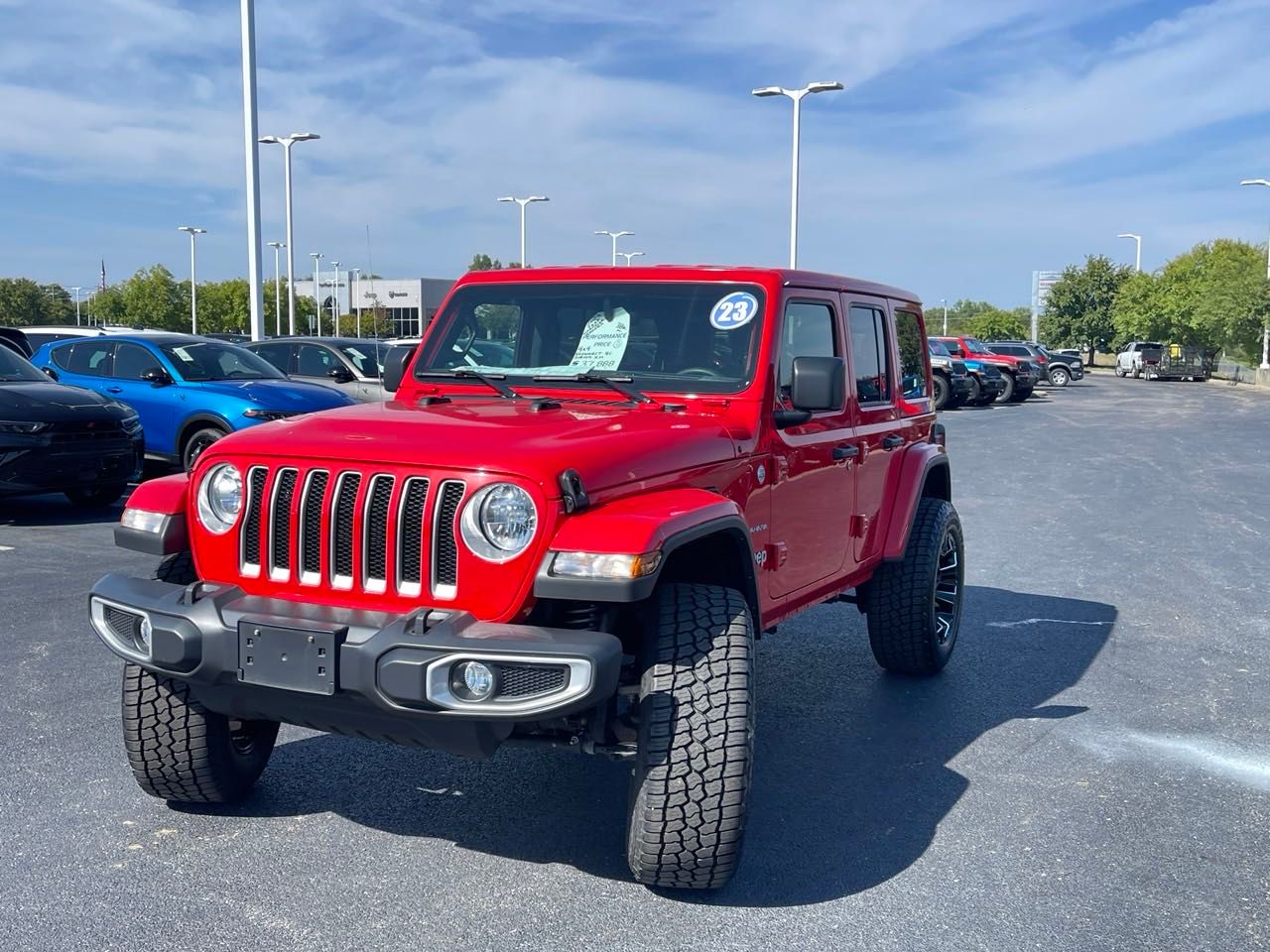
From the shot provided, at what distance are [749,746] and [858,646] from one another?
3268 mm

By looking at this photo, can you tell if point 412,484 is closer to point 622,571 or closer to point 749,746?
point 622,571

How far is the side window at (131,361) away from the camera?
491 inches

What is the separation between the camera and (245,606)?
351cm

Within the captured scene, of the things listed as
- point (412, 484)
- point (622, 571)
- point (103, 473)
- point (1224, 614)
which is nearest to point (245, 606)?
point (412, 484)

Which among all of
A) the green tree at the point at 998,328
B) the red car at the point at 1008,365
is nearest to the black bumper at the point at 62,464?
the red car at the point at 1008,365

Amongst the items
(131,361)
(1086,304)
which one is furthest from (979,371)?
(1086,304)

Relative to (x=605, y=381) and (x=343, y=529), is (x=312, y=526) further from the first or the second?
(x=605, y=381)

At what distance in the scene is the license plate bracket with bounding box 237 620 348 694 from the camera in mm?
3273

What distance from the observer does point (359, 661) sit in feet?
10.6

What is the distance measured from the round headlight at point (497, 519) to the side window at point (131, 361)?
32.8ft

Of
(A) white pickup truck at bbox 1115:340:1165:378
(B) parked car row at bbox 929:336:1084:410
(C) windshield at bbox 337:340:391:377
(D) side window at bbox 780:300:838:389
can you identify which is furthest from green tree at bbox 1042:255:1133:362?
(D) side window at bbox 780:300:838:389

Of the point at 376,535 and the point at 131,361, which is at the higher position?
the point at 131,361

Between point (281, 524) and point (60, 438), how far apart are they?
7.08 meters

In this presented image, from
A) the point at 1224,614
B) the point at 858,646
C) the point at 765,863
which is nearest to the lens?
the point at 765,863
